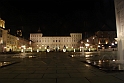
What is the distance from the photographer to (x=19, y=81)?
688cm

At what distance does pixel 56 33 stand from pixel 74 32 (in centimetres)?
1779

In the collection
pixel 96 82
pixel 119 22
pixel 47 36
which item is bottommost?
pixel 96 82

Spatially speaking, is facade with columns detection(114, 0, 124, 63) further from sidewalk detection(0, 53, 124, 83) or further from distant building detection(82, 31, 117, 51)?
distant building detection(82, 31, 117, 51)

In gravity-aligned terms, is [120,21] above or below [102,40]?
below

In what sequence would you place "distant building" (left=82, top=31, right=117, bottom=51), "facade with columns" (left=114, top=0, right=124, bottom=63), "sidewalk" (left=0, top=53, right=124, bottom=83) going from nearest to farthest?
"sidewalk" (left=0, top=53, right=124, bottom=83)
"facade with columns" (left=114, top=0, right=124, bottom=63)
"distant building" (left=82, top=31, right=117, bottom=51)

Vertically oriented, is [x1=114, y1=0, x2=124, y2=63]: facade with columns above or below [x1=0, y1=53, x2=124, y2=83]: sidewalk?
above

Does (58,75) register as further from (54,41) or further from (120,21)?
(54,41)

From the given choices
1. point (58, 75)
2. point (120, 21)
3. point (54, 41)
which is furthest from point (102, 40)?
point (58, 75)

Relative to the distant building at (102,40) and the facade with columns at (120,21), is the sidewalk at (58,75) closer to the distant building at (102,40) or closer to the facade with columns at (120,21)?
the facade with columns at (120,21)

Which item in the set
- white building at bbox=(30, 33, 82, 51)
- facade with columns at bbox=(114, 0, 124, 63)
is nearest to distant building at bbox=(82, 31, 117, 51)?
white building at bbox=(30, 33, 82, 51)

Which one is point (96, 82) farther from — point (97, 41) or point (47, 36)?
point (47, 36)

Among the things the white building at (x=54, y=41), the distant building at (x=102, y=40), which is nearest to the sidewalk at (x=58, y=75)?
the distant building at (x=102, y=40)

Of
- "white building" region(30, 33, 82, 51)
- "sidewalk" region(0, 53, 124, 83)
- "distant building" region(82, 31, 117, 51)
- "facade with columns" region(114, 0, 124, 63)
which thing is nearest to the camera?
"sidewalk" region(0, 53, 124, 83)

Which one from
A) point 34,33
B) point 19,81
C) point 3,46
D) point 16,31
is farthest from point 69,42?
point 19,81
